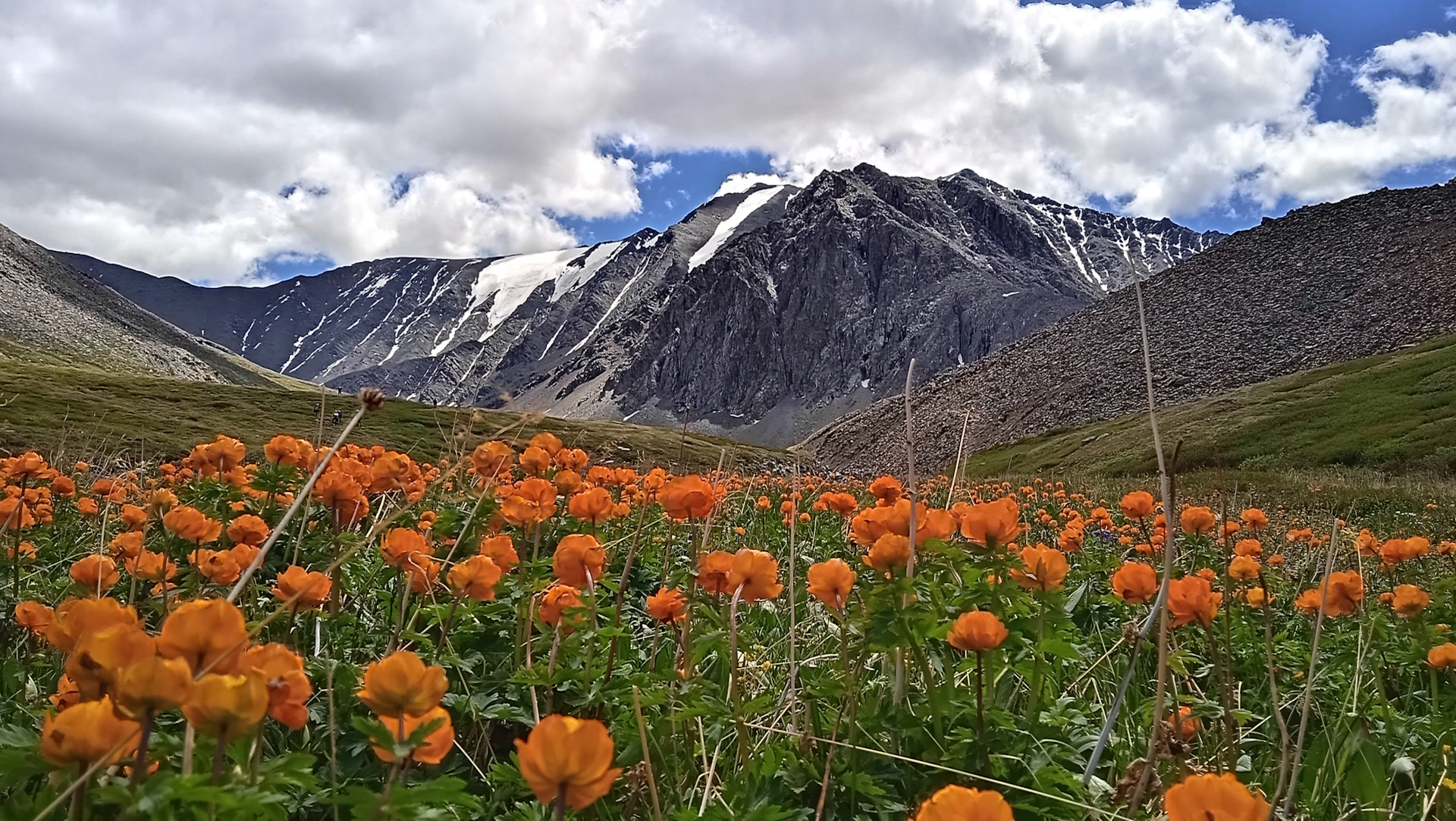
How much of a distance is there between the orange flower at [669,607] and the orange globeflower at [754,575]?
0.18 m

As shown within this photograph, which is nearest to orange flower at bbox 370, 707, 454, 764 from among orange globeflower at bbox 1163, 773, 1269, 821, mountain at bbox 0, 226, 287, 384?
orange globeflower at bbox 1163, 773, 1269, 821

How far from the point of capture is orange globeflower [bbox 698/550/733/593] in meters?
1.95

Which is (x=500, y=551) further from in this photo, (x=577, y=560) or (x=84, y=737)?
(x=84, y=737)

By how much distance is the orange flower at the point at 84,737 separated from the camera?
0.90 meters

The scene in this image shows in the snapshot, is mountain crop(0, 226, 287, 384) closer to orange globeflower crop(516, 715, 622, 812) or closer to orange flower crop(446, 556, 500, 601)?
orange flower crop(446, 556, 500, 601)

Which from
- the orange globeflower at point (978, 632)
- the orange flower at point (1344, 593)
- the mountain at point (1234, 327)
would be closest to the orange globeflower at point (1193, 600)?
the orange globeflower at point (978, 632)

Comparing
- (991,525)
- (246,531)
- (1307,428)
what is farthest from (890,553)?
(1307,428)

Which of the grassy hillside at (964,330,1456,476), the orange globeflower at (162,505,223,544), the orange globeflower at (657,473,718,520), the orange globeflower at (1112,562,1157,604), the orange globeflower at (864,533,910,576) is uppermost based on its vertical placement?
the grassy hillside at (964,330,1456,476)

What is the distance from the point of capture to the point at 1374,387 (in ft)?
138

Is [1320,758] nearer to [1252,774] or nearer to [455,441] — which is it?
[1252,774]

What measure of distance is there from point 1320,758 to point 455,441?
3.21 metres

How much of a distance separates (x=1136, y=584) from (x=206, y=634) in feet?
6.86

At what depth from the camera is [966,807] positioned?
37.3 inches

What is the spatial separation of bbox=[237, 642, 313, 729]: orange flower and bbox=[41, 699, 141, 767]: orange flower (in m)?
0.14
